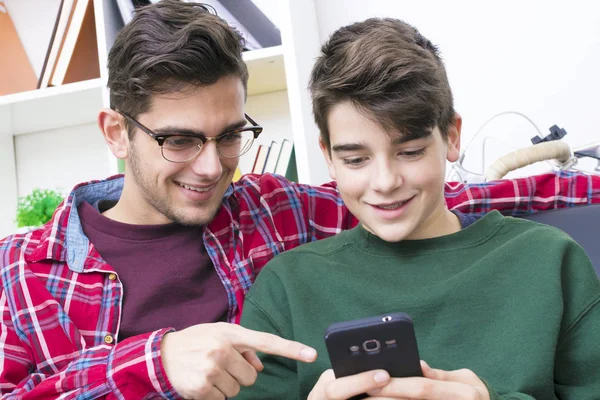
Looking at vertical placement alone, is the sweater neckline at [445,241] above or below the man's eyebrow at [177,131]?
below

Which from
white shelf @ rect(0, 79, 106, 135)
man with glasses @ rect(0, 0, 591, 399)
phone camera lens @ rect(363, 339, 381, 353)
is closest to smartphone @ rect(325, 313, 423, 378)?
phone camera lens @ rect(363, 339, 381, 353)

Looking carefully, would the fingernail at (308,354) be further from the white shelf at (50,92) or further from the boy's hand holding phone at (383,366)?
the white shelf at (50,92)

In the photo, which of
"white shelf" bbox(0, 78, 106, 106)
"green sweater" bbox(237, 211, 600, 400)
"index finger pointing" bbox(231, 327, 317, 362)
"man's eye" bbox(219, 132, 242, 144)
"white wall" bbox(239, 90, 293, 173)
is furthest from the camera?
"white wall" bbox(239, 90, 293, 173)

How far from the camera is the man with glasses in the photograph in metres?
1.21

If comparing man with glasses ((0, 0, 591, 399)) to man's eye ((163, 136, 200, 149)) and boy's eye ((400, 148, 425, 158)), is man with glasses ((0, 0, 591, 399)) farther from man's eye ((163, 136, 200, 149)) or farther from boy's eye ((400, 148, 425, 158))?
boy's eye ((400, 148, 425, 158))

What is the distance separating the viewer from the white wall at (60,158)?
7.66 feet

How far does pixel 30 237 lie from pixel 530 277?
2.99 feet

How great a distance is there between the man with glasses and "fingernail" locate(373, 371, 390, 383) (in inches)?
17.6

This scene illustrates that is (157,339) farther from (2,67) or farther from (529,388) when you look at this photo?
(2,67)

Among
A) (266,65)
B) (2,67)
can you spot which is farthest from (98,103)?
(266,65)

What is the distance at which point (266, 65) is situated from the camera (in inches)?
74.1

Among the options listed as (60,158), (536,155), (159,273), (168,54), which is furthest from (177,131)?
(60,158)

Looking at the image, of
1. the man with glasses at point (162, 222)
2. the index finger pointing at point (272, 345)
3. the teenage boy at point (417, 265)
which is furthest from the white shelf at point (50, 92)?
the index finger pointing at point (272, 345)

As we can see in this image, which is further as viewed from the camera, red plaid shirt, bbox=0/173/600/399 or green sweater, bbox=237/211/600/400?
red plaid shirt, bbox=0/173/600/399
